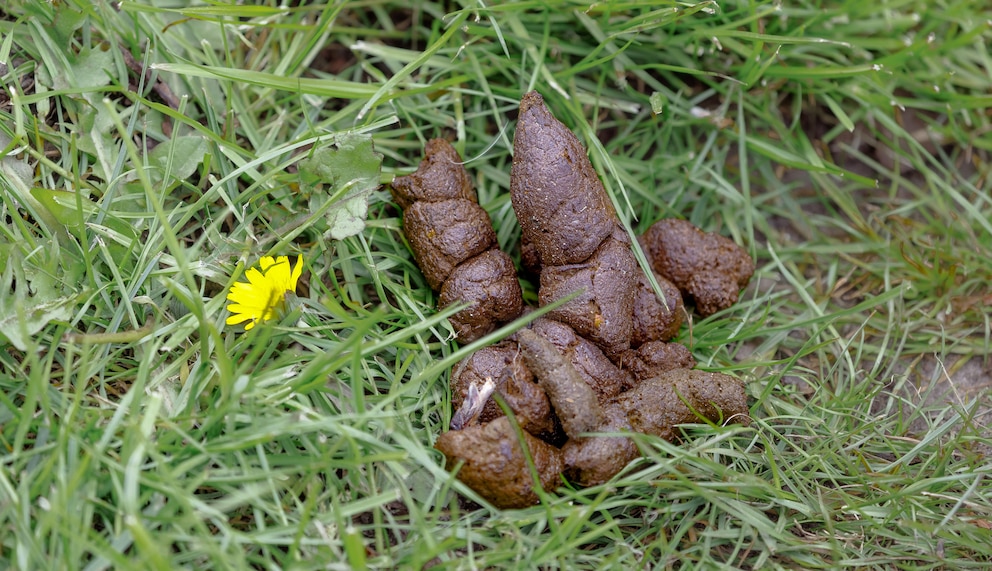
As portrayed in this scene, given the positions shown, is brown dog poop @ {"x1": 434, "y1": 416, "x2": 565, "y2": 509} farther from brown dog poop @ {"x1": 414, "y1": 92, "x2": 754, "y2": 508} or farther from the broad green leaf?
the broad green leaf

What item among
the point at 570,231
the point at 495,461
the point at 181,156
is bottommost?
the point at 495,461

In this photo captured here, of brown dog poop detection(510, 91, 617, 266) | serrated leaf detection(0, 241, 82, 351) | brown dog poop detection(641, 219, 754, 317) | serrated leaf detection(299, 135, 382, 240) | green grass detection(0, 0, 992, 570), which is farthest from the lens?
brown dog poop detection(641, 219, 754, 317)

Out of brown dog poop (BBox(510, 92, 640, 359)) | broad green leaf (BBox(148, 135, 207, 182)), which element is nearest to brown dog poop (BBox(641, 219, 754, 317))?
brown dog poop (BBox(510, 92, 640, 359))

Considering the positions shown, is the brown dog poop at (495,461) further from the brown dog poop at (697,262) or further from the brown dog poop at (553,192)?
the brown dog poop at (697,262)

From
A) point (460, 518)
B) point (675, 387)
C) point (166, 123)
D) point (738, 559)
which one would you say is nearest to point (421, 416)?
point (460, 518)

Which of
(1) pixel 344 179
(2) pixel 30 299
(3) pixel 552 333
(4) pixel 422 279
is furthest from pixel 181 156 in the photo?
(3) pixel 552 333

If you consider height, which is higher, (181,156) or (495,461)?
(181,156)

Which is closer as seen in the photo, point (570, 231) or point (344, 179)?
point (570, 231)

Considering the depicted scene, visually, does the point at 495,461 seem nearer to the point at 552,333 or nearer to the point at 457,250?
the point at 552,333
